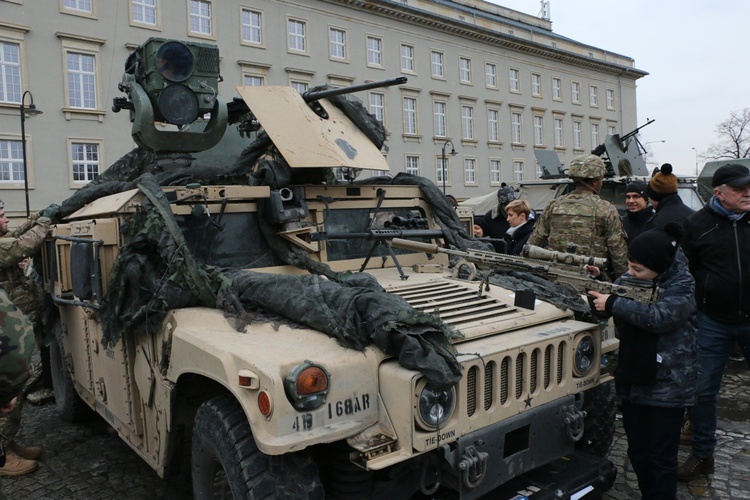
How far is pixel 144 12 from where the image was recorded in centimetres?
2658

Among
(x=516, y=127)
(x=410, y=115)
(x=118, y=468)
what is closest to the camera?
(x=118, y=468)

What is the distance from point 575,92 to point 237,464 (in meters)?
49.5

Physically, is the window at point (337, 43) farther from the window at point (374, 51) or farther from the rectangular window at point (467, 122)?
the rectangular window at point (467, 122)

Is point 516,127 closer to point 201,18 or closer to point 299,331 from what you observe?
point 201,18

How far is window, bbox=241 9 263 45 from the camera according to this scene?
29.5 meters

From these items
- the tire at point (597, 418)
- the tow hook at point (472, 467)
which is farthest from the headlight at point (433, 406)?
the tire at point (597, 418)

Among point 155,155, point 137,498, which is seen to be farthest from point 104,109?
point 137,498

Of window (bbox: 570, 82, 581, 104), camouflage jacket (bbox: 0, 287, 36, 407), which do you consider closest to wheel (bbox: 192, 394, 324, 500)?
camouflage jacket (bbox: 0, 287, 36, 407)

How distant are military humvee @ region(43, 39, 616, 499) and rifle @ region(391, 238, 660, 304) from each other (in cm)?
19

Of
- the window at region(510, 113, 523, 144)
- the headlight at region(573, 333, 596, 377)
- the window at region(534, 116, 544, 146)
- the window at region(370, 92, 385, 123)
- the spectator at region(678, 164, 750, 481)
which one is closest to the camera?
the headlight at region(573, 333, 596, 377)

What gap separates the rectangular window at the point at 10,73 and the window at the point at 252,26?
378 inches

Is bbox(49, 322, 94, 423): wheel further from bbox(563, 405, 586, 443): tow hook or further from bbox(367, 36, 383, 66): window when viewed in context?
bbox(367, 36, 383, 66): window

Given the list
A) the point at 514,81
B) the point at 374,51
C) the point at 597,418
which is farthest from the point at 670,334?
the point at 514,81

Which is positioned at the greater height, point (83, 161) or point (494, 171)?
point (494, 171)
